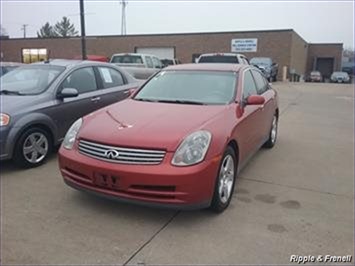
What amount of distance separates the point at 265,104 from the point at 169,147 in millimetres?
2812

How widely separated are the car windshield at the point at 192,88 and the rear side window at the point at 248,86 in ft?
0.65

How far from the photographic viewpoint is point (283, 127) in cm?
916

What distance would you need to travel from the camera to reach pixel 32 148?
533 cm

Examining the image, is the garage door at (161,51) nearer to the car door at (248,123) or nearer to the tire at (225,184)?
the car door at (248,123)

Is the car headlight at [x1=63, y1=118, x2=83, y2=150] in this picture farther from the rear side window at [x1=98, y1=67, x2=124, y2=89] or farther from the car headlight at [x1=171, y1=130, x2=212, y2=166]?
the rear side window at [x1=98, y1=67, x2=124, y2=89]

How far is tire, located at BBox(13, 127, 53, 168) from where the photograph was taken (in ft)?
16.9

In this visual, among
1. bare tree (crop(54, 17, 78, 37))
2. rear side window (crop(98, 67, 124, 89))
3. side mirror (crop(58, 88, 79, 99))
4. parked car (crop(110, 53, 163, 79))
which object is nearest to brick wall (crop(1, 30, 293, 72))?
parked car (crop(110, 53, 163, 79))

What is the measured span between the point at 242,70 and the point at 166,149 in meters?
2.28

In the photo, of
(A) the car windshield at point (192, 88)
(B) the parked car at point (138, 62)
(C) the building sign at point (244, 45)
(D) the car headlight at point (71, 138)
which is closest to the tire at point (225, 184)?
(A) the car windshield at point (192, 88)

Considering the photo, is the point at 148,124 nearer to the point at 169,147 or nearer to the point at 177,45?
the point at 169,147

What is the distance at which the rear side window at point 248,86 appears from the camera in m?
5.09

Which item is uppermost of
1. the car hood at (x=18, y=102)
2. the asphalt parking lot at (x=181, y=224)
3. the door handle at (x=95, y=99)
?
the car hood at (x=18, y=102)

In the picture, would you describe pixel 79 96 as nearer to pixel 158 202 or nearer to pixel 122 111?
pixel 122 111

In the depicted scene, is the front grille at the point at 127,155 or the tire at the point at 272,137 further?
the tire at the point at 272,137
